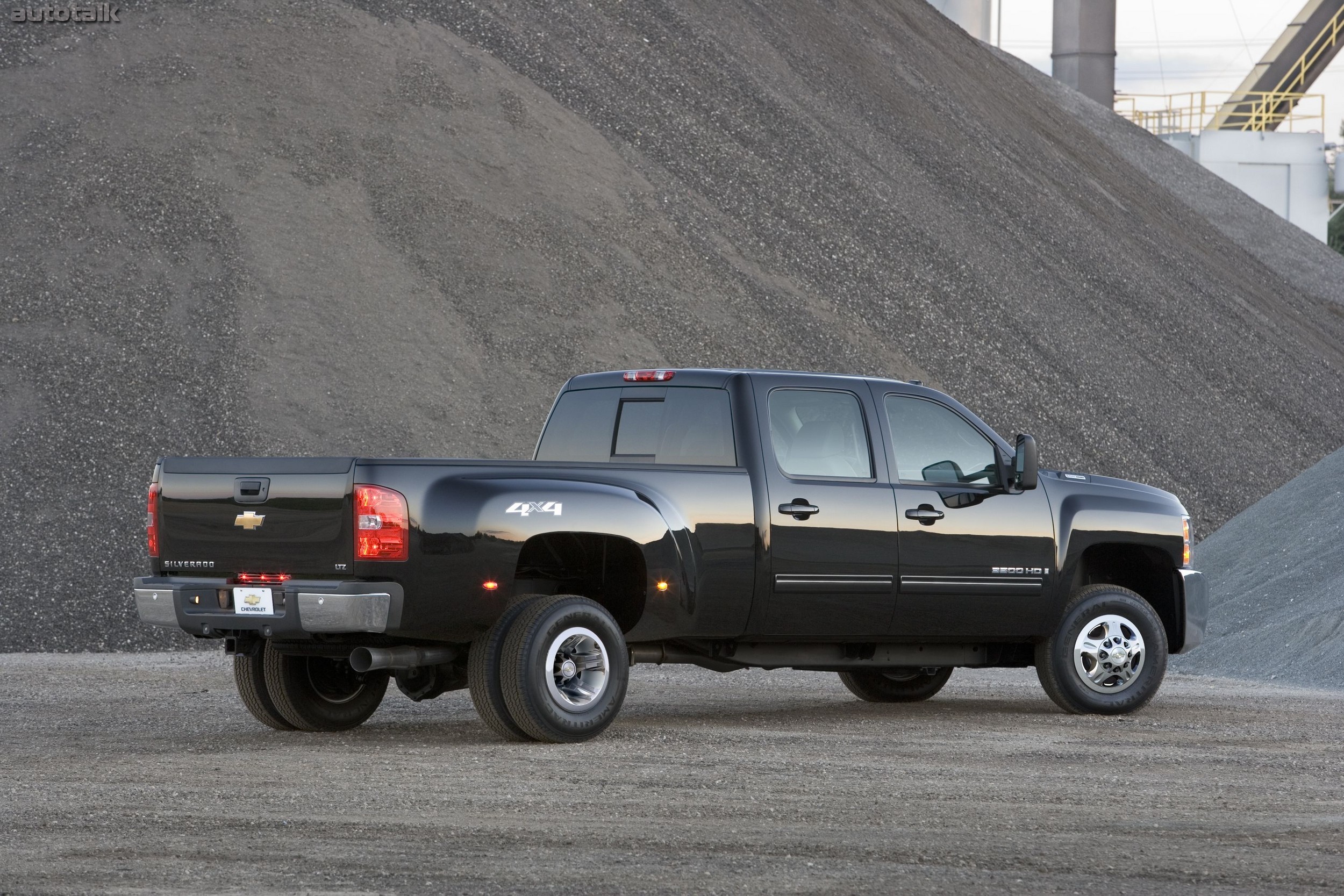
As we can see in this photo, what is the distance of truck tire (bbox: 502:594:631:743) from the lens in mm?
8859

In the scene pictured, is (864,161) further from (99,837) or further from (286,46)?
(99,837)

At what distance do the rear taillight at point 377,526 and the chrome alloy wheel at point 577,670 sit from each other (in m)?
0.96

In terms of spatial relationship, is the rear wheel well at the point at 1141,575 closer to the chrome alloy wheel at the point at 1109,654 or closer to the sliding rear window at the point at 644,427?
the chrome alloy wheel at the point at 1109,654

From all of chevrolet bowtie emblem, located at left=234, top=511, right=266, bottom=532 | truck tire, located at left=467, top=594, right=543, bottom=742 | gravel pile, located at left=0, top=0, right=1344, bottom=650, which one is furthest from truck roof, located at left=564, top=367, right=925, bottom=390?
gravel pile, located at left=0, top=0, right=1344, bottom=650

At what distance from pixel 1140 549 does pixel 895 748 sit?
2900mm

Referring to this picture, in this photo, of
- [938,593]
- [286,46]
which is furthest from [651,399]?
[286,46]

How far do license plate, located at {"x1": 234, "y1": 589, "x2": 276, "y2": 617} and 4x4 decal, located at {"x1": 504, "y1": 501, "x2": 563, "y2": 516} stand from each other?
122 cm

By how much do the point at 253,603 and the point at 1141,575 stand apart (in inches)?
225

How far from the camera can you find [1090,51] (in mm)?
50906

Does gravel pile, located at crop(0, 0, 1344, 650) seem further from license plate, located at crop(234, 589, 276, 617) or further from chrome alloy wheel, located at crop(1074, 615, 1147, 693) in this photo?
chrome alloy wheel, located at crop(1074, 615, 1147, 693)

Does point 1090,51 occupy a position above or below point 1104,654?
above

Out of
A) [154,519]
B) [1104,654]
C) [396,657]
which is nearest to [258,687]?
[154,519]

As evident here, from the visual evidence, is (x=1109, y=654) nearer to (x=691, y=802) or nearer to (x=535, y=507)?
(x=535, y=507)

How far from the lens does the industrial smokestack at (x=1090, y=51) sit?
167ft
